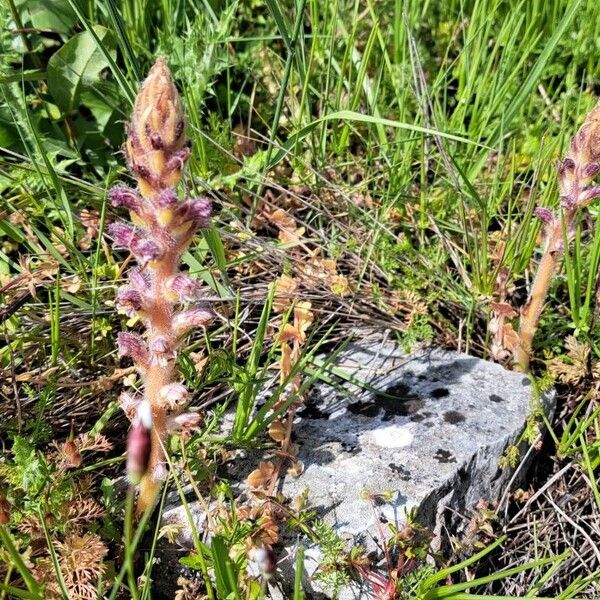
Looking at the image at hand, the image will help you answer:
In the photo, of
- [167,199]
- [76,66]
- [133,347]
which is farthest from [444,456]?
[76,66]

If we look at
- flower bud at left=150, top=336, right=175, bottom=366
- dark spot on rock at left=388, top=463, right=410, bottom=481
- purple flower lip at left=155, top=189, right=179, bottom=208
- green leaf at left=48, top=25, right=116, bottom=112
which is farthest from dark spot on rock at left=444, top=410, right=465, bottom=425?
green leaf at left=48, top=25, right=116, bottom=112

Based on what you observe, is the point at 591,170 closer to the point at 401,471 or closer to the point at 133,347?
the point at 401,471

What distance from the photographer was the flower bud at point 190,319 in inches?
Result: 77.4

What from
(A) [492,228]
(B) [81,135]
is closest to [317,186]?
(A) [492,228]

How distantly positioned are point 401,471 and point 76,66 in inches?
84.5

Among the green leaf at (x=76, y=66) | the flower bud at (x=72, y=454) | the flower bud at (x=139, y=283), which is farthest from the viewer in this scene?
the green leaf at (x=76, y=66)

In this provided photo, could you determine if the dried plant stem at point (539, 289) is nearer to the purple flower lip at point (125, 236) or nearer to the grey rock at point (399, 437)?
the grey rock at point (399, 437)

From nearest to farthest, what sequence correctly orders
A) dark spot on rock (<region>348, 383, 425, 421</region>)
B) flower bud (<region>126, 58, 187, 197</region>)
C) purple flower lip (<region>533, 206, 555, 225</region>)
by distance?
flower bud (<region>126, 58, 187, 197</region>), purple flower lip (<region>533, 206, 555, 225</region>), dark spot on rock (<region>348, 383, 425, 421</region>)

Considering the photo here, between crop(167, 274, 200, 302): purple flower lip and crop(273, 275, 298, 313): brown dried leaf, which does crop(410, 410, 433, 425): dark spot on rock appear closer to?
crop(273, 275, 298, 313): brown dried leaf

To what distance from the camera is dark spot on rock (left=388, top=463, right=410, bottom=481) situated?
2.42 m

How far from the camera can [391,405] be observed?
2705mm

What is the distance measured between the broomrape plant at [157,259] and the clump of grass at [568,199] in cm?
130

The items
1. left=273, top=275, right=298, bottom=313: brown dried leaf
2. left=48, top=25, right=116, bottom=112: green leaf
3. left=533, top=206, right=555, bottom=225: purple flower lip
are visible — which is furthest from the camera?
left=48, top=25, right=116, bottom=112: green leaf

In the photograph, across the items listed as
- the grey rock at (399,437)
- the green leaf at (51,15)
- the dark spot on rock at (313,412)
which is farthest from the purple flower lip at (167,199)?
the green leaf at (51,15)
